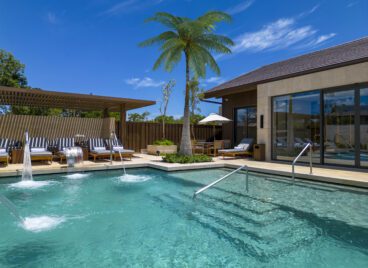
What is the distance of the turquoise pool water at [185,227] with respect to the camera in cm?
334

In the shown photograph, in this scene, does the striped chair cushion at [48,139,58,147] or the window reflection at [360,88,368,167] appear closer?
the window reflection at [360,88,368,167]

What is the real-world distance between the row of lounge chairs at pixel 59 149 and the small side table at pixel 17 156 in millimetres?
219

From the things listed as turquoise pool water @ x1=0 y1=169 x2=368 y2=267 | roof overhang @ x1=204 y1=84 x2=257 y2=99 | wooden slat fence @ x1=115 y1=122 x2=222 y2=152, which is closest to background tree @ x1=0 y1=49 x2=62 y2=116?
wooden slat fence @ x1=115 y1=122 x2=222 y2=152

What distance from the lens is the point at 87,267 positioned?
10.2 ft

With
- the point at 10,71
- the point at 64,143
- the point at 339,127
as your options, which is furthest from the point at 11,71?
the point at 339,127

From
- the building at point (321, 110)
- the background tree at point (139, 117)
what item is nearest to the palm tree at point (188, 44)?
the building at point (321, 110)

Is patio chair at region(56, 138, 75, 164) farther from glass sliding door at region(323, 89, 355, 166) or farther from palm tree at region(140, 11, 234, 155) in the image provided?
glass sliding door at region(323, 89, 355, 166)

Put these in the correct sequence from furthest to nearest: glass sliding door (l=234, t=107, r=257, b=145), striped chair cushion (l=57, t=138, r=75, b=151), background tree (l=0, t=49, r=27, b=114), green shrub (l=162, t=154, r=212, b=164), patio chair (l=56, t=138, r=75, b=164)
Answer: background tree (l=0, t=49, r=27, b=114) < glass sliding door (l=234, t=107, r=257, b=145) < striped chair cushion (l=57, t=138, r=75, b=151) < patio chair (l=56, t=138, r=75, b=164) < green shrub (l=162, t=154, r=212, b=164)

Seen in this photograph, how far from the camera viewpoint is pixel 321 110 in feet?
33.0

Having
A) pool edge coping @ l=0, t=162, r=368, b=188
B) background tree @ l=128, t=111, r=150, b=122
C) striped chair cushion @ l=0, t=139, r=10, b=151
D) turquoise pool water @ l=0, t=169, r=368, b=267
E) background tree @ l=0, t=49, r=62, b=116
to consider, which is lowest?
turquoise pool water @ l=0, t=169, r=368, b=267

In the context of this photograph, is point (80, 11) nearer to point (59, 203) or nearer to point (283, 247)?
point (59, 203)

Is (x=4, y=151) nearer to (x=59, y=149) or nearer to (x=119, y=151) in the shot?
(x=59, y=149)

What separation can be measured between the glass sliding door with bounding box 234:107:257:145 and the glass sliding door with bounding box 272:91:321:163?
3.06 m

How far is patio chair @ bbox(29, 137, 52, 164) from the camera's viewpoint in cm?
1014
